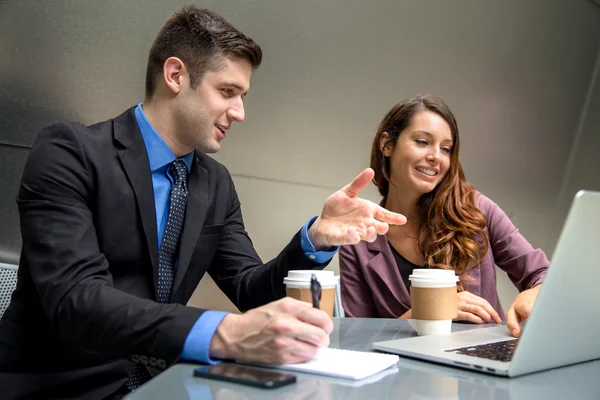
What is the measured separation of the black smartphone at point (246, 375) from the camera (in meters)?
0.70

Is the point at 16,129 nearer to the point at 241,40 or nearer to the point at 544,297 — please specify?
the point at 241,40

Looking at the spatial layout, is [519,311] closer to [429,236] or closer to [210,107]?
[429,236]

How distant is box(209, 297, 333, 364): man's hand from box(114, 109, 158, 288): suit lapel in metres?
0.52

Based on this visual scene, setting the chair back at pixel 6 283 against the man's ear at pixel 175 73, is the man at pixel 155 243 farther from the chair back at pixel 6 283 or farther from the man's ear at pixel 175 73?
the chair back at pixel 6 283

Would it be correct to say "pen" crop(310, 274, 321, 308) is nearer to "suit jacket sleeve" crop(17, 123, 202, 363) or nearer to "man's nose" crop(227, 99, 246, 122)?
"suit jacket sleeve" crop(17, 123, 202, 363)

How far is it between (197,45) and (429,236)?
1083 mm

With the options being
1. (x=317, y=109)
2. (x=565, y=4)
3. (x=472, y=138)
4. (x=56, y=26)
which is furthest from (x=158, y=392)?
(x=565, y=4)

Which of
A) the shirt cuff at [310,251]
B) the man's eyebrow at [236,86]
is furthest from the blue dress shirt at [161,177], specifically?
the man's eyebrow at [236,86]

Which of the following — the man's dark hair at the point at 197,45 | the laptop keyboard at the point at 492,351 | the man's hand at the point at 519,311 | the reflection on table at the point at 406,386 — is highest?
the man's dark hair at the point at 197,45

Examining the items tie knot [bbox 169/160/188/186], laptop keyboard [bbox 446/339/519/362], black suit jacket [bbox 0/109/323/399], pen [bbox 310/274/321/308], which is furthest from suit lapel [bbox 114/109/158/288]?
laptop keyboard [bbox 446/339/519/362]

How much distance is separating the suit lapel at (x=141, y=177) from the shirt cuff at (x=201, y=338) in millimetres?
477

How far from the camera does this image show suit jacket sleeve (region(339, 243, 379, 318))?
6.70ft

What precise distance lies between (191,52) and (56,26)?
74cm

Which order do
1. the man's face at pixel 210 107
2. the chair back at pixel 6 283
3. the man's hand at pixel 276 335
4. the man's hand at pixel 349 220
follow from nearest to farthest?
the man's hand at pixel 276 335, the man's hand at pixel 349 220, the chair back at pixel 6 283, the man's face at pixel 210 107
